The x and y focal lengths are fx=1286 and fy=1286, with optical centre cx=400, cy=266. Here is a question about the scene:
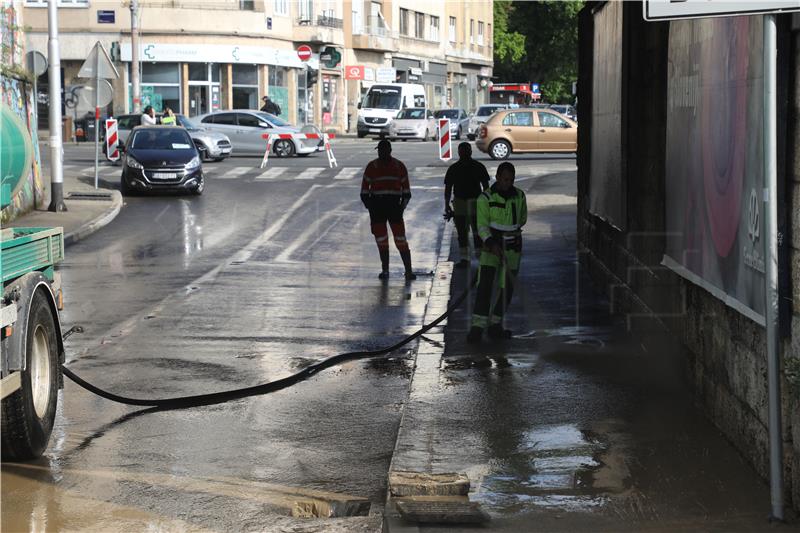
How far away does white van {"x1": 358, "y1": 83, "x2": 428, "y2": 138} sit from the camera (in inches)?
2298

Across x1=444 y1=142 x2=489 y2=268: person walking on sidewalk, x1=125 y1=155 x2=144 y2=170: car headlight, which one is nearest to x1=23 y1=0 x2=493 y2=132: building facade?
x1=125 y1=155 x2=144 y2=170: car headlight

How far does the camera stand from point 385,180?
52.0ft

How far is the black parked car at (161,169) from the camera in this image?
27297 millimetres

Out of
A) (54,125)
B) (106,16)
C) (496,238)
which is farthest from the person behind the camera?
(106,16)

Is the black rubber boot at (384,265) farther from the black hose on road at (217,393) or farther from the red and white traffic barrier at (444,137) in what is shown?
the red and white traffic barrier at (444,137)

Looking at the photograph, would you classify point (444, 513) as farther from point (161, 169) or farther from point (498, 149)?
point (498, 149)

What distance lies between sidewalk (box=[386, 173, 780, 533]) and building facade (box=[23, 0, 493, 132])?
1329 inches

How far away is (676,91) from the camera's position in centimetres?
896

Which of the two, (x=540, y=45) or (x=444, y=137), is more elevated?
(x=540, y=45)

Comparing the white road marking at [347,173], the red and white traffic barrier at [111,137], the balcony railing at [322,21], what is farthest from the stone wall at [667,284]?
the balcony railing at [322,21]

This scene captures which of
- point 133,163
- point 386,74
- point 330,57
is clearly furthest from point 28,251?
point 386,74

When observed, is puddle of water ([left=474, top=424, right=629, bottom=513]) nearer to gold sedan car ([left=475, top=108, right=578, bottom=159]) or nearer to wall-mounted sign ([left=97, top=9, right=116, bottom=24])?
gold sedan car ([left=475, top=108, right=578, bottom=159])

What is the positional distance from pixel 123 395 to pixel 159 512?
9.80 feet

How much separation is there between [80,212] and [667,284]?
53.2 ft
